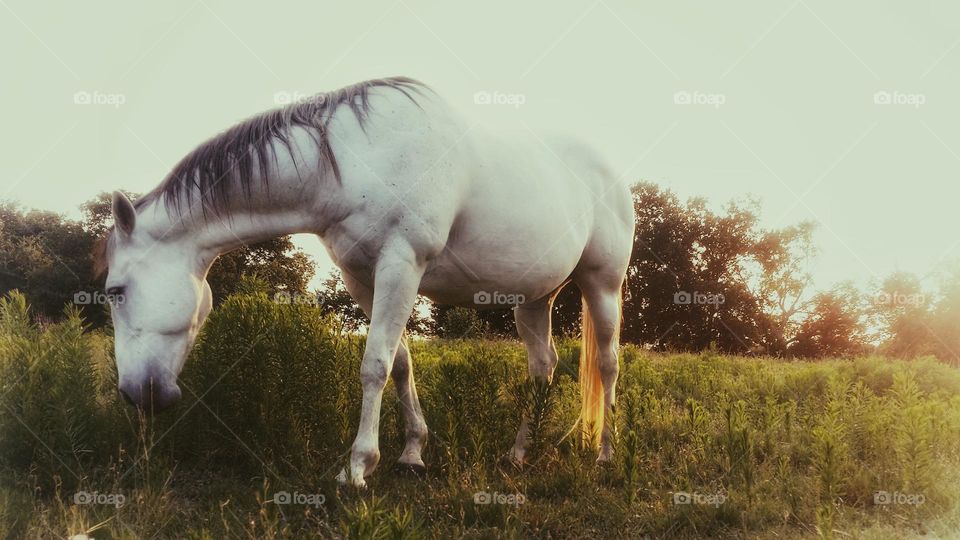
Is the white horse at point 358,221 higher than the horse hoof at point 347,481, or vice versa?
the white horse at point 358,221

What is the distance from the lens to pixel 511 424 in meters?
5.40

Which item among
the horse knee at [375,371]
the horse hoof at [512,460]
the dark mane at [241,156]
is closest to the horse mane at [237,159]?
the dark mane at [241,156]

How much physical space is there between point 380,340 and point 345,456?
92 cm

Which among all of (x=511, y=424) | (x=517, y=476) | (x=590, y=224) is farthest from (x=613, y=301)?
(x=517, y=476)

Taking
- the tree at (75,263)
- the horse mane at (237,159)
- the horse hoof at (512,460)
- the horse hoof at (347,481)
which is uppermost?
the tree at (75,263)

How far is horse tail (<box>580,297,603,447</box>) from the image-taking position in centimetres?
550

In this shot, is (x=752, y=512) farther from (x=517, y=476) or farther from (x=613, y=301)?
(x=613, y=301)

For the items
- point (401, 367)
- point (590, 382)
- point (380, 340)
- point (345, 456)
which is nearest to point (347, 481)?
point (345, 456)

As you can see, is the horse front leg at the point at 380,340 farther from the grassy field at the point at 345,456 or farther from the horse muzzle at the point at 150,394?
the horse muzzle at the point at 150,394

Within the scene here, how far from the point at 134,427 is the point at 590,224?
379 centimetres

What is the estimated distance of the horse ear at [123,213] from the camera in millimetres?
3641

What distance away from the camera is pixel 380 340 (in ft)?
12.2

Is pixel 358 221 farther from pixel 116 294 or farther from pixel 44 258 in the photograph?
pixel 44 258

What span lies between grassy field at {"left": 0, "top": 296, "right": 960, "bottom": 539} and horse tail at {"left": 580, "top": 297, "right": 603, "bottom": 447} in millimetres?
310
